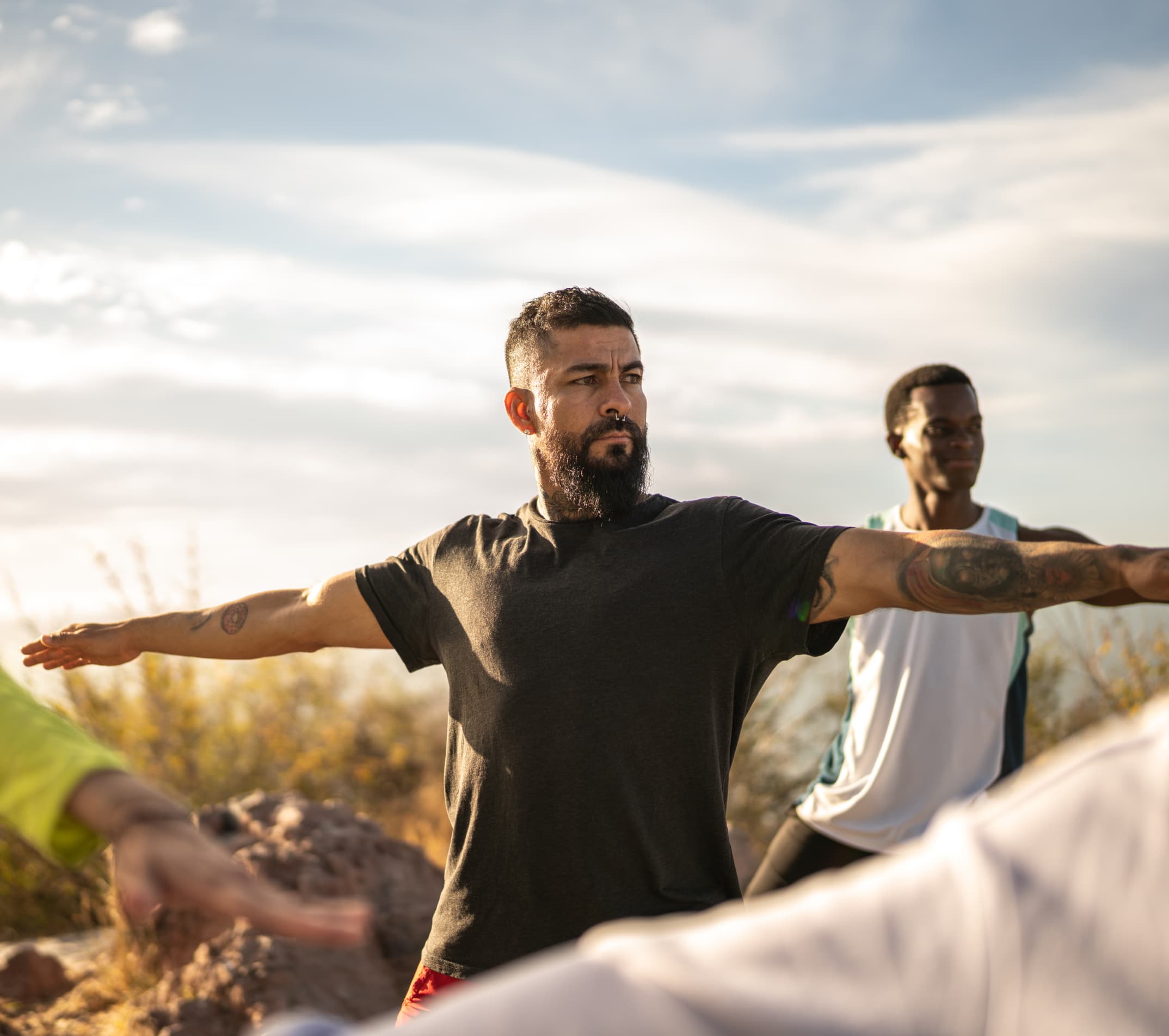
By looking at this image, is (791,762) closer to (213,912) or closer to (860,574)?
(860,574)

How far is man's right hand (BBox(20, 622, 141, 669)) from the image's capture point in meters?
3.57

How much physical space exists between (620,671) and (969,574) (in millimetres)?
868

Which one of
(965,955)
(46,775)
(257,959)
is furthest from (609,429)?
(257,959)

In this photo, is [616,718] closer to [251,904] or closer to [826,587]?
[826,587]

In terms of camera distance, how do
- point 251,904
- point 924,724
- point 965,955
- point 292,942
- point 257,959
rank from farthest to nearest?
point 292,942
point 257,959
point 924,724
point 251,904
point 965,955

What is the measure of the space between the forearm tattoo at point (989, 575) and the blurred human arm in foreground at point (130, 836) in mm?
1826

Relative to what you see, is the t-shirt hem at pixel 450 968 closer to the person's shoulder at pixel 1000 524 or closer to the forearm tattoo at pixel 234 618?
the forearm tattoo at pixel 234 618

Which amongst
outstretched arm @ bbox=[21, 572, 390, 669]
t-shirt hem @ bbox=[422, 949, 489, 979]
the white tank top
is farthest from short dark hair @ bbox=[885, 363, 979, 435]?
t-shirt hem @ bbox=[422, 949, 489, 979]

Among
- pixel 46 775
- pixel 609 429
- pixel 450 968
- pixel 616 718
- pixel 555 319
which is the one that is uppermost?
pixel 555 319

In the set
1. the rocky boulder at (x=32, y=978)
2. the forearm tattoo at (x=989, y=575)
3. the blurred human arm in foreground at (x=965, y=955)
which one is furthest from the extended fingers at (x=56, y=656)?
the rocky boulder at (x=32, y=978)

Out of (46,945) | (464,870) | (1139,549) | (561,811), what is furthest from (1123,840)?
(46,945)

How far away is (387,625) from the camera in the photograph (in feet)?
11.3

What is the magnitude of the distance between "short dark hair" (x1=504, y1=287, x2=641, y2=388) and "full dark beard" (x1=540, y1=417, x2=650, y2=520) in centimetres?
31

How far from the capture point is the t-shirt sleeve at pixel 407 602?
3.42 m
